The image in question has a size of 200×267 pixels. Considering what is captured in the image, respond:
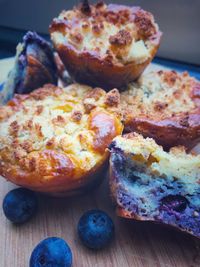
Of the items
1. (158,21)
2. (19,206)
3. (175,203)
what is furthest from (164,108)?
(158,21)

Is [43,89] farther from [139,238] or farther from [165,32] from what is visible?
[165,32]

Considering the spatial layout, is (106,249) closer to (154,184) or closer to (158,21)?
(154,184)

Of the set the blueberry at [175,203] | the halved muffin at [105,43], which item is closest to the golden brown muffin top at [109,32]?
the halved muffin at [105,43]

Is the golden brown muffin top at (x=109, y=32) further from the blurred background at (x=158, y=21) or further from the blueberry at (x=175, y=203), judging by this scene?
the blurred background at (x=158, y=21)

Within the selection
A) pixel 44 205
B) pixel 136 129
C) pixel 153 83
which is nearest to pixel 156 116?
pixel 136 129

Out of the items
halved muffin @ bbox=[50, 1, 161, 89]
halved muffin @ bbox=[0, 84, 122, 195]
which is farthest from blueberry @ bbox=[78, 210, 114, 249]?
halved muffin @ bbox=[50, 1, 161, 89]
